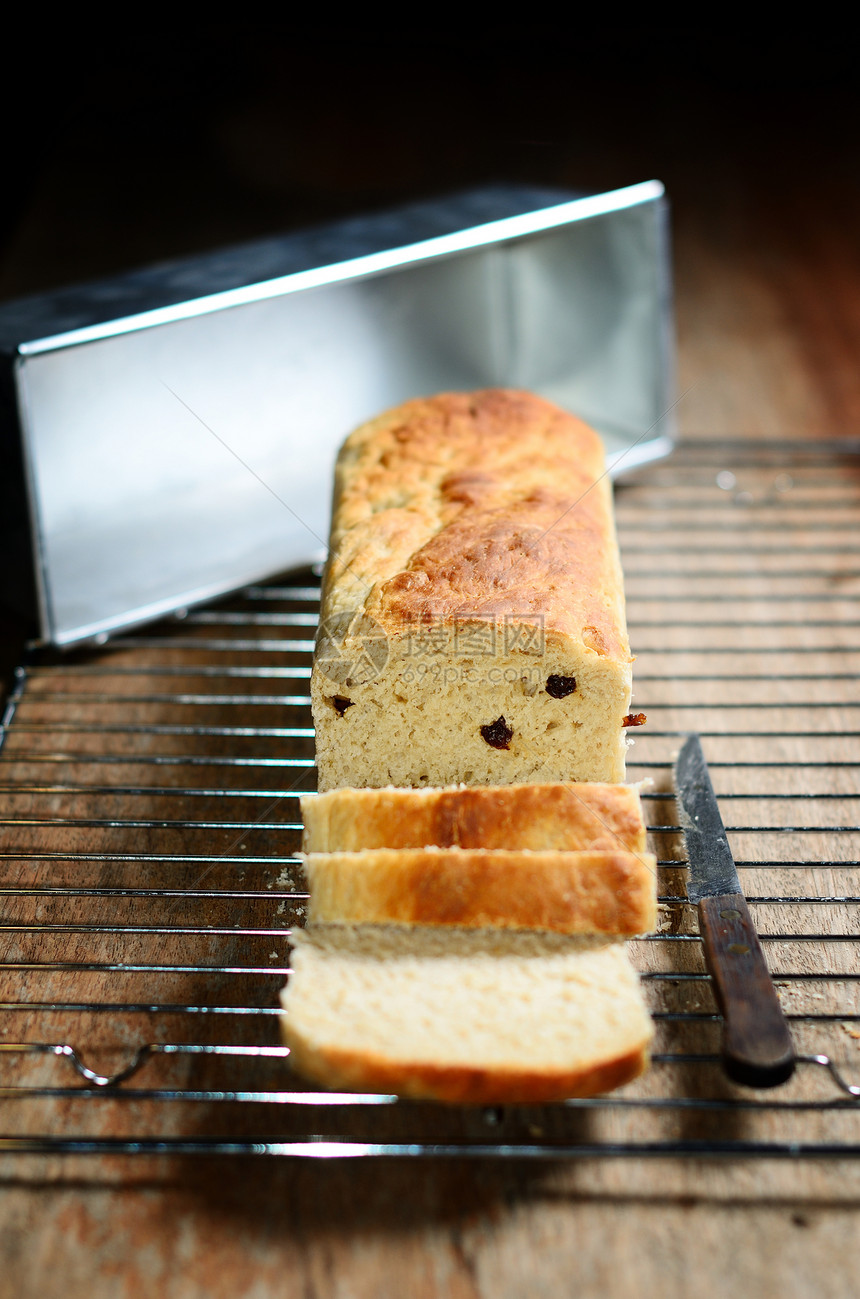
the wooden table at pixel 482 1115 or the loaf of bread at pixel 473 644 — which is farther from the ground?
the loaf of bread at pixel 473 644

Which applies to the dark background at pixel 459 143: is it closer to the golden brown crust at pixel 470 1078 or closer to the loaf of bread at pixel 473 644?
the loaf of bread at pixel 473 644

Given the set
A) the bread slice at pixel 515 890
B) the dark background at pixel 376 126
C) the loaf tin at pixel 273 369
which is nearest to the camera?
the bread slice at pixel 515 890

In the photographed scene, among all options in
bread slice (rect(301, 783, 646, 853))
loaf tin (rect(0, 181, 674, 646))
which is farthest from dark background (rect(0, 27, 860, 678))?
bread slice (rect(301, 783, 646, 853))

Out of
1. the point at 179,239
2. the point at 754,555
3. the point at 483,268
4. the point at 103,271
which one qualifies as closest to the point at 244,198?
the point at 179,239

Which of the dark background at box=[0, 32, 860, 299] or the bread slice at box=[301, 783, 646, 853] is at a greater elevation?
the dark background at box=[0, 32, 860, 299]

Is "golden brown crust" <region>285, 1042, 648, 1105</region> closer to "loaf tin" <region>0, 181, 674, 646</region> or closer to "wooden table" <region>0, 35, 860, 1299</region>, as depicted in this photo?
"wooden table" <region>0, 35, 860, 1299</region>

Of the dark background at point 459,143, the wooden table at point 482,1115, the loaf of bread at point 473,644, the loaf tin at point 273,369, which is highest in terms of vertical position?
the dark background at point 459,143

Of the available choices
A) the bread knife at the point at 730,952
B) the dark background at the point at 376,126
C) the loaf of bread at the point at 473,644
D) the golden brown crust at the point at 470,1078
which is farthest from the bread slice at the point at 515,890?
the dark background at the point at 376,126

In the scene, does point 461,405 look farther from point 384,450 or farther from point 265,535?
point 265,535
